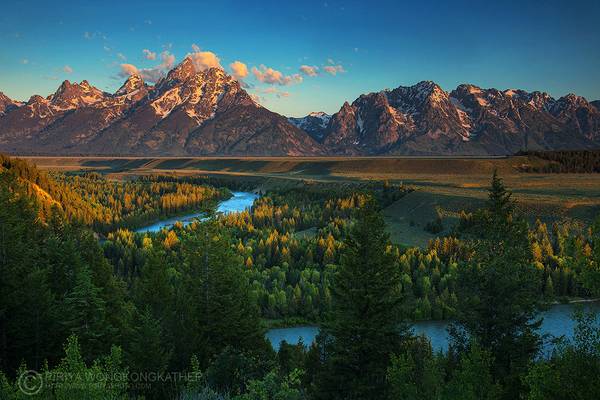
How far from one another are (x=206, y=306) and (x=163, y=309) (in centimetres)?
301

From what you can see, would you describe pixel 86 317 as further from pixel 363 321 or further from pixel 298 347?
pixel 298 347

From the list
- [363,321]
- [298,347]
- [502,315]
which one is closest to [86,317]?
[363,321]

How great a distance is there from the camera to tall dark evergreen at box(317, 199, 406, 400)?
87.1 feet

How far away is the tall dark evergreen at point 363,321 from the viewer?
87.1 ft

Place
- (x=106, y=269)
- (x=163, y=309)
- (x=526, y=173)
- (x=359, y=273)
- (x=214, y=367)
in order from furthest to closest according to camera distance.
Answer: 1. (x=526, y=173)
2. (x=106, y=269)
3. (x=163, y=309)
4. (x=359, y=273)
5. (x=214, y=367)

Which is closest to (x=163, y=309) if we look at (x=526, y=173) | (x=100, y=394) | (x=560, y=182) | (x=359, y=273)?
(x=359, y=273)

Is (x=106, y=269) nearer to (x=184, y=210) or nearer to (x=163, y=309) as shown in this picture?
(x=163, y=309)

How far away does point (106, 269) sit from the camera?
39094 millimetres

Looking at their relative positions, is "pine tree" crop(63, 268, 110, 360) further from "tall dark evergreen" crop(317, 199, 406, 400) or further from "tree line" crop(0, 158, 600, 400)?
"tall dark evergreen" crop(317, 199, 406, 400)

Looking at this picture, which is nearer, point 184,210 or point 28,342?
point 28,342

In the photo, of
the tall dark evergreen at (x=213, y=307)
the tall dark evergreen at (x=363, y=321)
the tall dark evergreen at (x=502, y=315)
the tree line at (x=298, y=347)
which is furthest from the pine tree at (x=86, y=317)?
the tall dark evergreen at (x=502, y=315)

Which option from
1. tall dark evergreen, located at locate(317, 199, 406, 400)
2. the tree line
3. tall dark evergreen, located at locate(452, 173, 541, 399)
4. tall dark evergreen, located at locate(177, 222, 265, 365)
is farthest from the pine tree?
tall dark evergreen, located at locate(452, 173, 541, 399)

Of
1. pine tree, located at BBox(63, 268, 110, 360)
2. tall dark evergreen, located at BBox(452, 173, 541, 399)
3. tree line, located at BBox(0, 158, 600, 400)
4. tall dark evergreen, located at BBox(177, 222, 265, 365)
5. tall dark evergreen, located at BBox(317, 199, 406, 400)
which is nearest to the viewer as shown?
tree line, located at BBox(0, 158, 600, 400)

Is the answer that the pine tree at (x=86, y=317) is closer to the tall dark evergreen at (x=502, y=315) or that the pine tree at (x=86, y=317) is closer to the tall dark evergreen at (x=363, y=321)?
the tall dark evergreen at (x=363, y=321)
